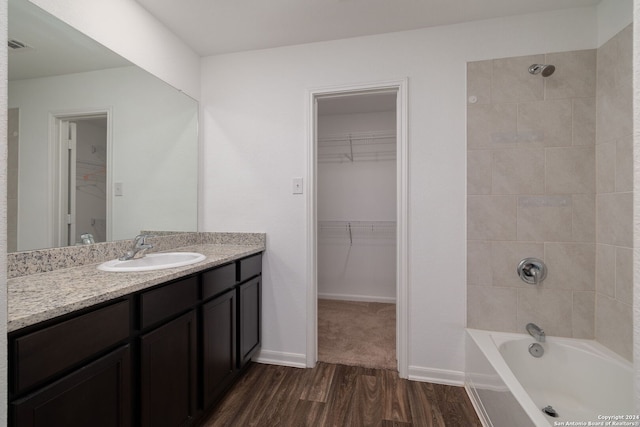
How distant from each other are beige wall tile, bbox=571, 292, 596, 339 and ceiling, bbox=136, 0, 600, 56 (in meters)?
1.73

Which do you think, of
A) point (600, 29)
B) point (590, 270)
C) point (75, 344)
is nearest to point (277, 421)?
point (75, 344)

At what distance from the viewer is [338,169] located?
358 centimetres

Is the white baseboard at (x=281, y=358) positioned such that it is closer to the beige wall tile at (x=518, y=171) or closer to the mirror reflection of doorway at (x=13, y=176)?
the mirror reflection of doorway at (x=13, y=176)

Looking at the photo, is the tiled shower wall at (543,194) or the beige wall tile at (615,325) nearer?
the beige wall tile at (615,325)

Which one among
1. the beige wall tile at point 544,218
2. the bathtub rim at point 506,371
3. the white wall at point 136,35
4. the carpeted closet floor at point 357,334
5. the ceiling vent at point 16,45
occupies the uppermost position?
the white wall at point 136,35

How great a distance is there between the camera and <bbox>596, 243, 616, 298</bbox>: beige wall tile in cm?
154

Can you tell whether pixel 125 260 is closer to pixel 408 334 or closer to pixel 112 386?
pixel 112 386

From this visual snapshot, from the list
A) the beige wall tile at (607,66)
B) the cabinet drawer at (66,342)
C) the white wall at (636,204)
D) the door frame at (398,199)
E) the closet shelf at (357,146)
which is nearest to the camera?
the white wall at (636,204)

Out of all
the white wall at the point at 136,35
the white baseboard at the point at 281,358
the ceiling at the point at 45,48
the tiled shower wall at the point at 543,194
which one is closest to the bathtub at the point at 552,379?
the tiled shower wall at the point at 543,194

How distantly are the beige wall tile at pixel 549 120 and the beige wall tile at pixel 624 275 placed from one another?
0.67 metres

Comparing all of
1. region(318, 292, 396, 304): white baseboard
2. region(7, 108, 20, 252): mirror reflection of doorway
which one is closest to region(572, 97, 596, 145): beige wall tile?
region(318, 292, 396, 304): white baseboard

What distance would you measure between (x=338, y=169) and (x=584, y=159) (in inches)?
92.8

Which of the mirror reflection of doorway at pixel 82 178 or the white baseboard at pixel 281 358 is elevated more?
the mirror reflection of doorway at pixel 82 178

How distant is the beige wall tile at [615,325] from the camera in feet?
4.72
